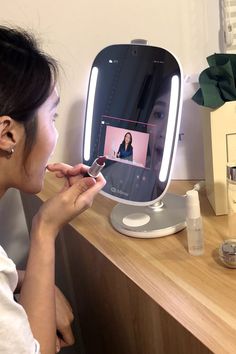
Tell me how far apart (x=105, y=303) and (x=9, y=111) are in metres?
0.43

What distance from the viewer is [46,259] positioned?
785mm

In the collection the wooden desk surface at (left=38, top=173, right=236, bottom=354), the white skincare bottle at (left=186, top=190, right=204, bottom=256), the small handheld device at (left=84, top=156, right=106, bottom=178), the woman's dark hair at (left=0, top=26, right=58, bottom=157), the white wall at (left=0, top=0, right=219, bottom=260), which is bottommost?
the wooden desk surface at (left=38, top=173, right=236, bottom=354)

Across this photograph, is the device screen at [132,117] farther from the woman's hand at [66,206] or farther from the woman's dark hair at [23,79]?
the woman's dark hair at [23,79]

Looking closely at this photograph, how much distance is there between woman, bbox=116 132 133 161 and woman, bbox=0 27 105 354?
11 centimetres

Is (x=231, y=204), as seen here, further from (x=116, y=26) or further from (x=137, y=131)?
(x=116, y=26)

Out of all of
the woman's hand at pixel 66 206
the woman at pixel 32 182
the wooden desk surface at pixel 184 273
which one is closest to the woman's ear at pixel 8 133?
the woman at pixel 32 182

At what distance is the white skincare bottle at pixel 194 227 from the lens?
76 cm

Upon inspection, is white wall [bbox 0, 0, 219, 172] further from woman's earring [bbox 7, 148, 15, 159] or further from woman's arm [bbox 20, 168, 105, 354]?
woman's earring [bbox 7, 148, 15, 159]

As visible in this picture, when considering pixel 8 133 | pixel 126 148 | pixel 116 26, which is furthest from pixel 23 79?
pixel 116 26

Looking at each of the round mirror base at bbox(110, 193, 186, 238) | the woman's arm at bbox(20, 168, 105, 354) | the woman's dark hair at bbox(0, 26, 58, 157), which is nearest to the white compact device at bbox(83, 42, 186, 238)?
the round mirror base at bbox(110, 193, 186, 238)

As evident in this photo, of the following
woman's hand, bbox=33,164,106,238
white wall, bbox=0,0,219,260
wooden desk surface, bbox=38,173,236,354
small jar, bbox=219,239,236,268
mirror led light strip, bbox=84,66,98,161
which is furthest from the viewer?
white wall, bbox=0,0,219,260

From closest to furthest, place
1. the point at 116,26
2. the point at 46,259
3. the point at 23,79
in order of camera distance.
Answer: 1. the point at 23,79
2. the point at 46,259
3. the point at 116,26

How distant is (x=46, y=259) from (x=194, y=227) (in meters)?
0.27

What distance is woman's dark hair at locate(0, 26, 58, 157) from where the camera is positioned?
2.20 ft
